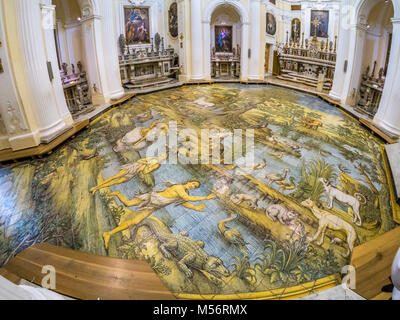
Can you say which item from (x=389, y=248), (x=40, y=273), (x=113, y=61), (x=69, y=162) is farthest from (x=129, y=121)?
(x=389, y=248)

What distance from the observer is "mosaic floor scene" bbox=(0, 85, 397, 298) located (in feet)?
12.8

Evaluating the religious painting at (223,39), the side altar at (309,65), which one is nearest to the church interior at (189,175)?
the side altar at (309,65)

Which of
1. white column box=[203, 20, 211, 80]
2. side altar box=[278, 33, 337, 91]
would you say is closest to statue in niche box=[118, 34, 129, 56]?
white column box=[203, 20, 211, 80]

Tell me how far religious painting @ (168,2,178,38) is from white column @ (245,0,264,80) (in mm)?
4351

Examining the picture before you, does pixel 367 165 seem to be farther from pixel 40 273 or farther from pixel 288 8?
pixel 288 8

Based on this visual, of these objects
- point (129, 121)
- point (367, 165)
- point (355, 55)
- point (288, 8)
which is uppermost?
point (288, 8)

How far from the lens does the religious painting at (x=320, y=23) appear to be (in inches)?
858

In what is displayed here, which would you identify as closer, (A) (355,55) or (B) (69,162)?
(B) (69,162)

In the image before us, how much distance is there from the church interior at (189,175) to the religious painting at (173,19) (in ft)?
16.6

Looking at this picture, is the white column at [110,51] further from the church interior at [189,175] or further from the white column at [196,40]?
the white column at [196,40]

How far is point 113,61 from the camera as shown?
11906 millimetres

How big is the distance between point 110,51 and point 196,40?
5539mm

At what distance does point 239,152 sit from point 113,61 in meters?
8.12

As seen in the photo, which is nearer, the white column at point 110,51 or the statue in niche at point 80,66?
the white column at point 110,51
